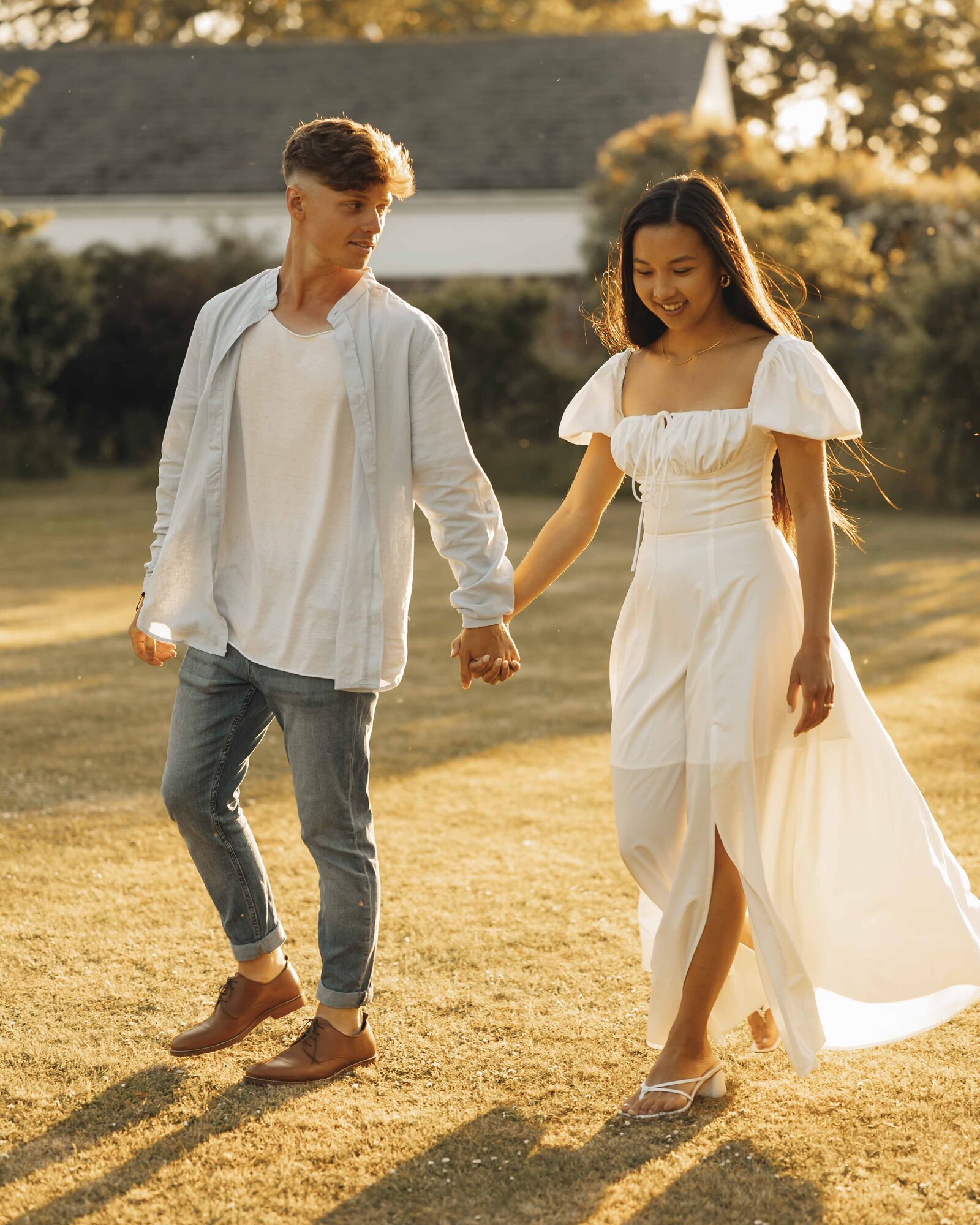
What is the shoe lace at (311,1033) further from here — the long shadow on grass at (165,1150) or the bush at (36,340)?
the bush at (36,340)

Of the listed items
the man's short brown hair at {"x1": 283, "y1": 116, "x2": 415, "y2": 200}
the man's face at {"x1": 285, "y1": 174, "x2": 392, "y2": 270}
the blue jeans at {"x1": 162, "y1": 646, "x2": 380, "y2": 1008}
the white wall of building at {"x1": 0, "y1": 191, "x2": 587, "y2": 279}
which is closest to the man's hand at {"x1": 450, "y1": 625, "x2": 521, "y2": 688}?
the blue jeans at {"x1": 162, "y1": 646, "x2": 380, "y2": 1008}

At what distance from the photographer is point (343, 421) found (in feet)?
10.3

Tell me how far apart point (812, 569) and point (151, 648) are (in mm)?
1625

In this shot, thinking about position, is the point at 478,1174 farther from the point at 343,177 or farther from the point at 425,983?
the point at 343,177

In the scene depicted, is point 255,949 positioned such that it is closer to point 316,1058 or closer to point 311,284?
point 316,1058

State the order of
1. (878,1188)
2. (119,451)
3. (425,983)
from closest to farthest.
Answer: (878,1188) → (425,983) → (119,451)

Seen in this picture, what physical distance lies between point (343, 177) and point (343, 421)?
20.5 inches

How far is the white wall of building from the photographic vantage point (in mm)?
26094

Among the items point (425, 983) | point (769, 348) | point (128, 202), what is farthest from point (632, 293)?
point (128, 202)

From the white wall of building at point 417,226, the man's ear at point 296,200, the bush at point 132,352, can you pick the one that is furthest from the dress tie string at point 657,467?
the white wall of building at point 417,226

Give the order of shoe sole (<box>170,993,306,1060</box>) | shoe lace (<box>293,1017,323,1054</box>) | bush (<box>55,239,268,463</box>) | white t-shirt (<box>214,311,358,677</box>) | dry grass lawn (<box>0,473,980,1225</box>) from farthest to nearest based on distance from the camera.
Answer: bush (<box>55,239,268,463</box>)
shoe sole (<box>170,993,306,1060</box>)
shoe lace (<box>293,1017,323,1054</box>)
white t-shirt (<box>214,311,358,677</box>)
dry grass lawn (<box>0,473,980,1225</box>)

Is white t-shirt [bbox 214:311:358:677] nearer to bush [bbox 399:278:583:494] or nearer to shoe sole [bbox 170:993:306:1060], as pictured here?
shoe sole [bbox 170:993:306:1060]

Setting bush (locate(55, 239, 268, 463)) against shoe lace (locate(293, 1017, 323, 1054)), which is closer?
shoe lace (locate(293, 1017, 323, 1054))

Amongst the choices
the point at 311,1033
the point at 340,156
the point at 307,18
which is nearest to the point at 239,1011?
the point at 311,1033
